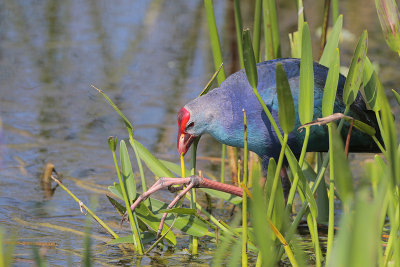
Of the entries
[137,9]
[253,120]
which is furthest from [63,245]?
[137,9]

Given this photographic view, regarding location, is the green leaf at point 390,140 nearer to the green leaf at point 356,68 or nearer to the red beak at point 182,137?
the green leaf at point 356,68

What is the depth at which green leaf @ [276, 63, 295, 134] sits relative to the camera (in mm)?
1745

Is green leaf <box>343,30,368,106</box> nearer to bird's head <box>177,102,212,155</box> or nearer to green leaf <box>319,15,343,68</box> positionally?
green leaf <box>319,15,343,68</box>

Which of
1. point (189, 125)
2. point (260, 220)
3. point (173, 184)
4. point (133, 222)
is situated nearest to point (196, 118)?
point (189, 125)

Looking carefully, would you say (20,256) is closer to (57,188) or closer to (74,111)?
(57,188)

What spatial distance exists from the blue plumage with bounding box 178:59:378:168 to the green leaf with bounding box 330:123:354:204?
908 millimetres

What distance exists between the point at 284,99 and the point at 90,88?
2.96 m

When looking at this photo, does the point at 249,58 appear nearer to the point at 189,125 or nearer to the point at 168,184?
the point at 168,184

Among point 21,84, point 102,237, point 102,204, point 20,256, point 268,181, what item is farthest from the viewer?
point 21,84

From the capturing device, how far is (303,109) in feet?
6.29

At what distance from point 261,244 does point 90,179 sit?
2.06m

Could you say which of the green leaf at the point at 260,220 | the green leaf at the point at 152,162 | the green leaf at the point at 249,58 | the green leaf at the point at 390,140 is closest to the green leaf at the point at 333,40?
the green leaf at the point at 249,58

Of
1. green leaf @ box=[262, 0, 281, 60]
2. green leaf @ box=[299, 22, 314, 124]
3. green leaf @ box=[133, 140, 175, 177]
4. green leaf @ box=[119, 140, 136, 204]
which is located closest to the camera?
green leaf @ box=[299, 22, 314, 124]

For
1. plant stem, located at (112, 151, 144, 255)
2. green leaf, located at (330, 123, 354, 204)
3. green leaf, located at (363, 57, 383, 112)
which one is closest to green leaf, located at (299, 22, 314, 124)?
green leaf, located at (363, 57, 383, 112)
